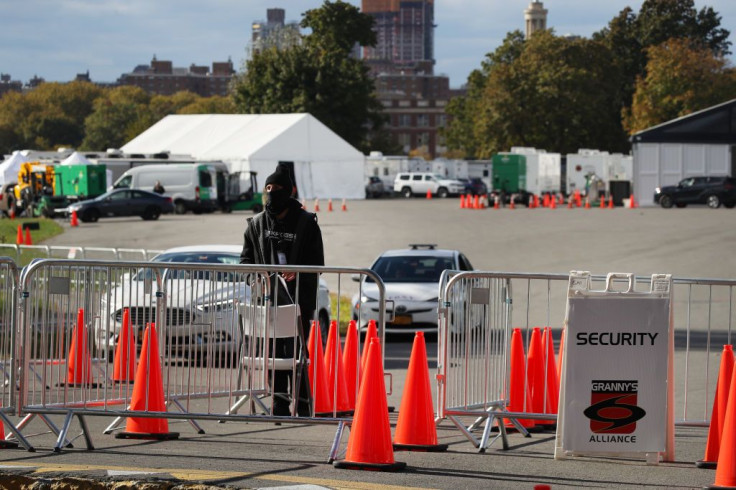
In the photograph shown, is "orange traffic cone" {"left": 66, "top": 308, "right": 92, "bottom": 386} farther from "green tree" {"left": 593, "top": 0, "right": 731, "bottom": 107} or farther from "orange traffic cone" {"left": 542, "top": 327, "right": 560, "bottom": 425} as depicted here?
"green tree" {"left": 593, "top": 0, "right": 731, "bottom": 107}

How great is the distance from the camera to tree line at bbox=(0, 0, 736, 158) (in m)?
95.8

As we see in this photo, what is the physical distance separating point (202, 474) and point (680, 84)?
91.6m

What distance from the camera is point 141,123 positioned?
149 m

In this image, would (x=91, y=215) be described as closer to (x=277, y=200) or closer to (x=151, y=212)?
Answer: (x=151, y=212)

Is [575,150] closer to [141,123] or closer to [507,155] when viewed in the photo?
[507,155]

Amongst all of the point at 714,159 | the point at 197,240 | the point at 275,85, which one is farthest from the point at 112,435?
the point at 275,85

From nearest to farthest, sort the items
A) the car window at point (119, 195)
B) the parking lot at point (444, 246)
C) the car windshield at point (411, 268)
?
1. the parking lot at point (444, 246)
2. the car windshield at point (411, 268)
3. the car window at point (119, 195)

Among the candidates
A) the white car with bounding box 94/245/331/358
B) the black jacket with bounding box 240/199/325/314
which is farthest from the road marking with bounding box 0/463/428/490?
the black jacket with bounding box 240/199/325/314

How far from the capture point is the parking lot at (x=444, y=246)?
7652 millimetres

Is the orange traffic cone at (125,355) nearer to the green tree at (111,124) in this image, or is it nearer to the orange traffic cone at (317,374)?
the orange traffic cone at (317,374)

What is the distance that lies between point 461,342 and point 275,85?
92971 millimetres

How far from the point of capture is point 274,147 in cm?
7388

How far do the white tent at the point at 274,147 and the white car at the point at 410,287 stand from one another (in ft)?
167

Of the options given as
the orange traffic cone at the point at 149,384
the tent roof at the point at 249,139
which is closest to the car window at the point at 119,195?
the tent roof at the point at 249,139
